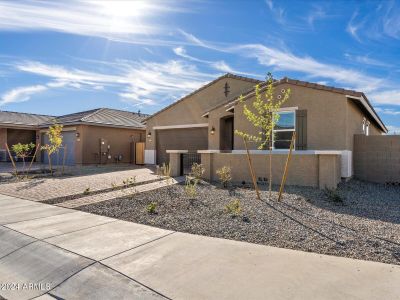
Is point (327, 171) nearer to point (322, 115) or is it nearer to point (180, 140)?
point (322, 115)

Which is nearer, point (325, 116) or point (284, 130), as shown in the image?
point (325, 116)

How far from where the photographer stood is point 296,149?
12.8 meters

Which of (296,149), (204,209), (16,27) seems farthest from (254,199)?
(16,27)

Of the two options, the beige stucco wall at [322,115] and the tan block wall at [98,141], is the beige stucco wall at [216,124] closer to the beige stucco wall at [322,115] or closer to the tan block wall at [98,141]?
the beige stucco wall at [322,115]

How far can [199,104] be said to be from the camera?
68.7 ft

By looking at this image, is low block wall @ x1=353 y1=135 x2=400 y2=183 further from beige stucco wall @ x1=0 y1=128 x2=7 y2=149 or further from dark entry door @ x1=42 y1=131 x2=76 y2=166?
beige stucco wall @ x1=0 y1=128 x2=7 y2=149

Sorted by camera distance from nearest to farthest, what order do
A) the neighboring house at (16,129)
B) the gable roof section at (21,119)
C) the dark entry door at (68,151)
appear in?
1. the dark entry door at (68,151)
2. the neighboring house at (16,129)
3. the gable roof section at (21,119)

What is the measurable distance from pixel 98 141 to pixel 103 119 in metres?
2.12

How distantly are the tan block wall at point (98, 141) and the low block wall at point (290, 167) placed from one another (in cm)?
1326

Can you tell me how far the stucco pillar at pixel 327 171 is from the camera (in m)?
10.5

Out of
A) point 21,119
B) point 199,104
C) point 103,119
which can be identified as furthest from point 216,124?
point 21,119

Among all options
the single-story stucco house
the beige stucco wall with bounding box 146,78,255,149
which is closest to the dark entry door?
the beige stucco wall with bounding box 146,78,255,149

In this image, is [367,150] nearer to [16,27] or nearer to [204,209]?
[204,209]

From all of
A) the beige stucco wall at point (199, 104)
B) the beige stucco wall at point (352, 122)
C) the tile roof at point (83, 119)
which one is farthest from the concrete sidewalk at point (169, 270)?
the tile roof at point (83, 119)
